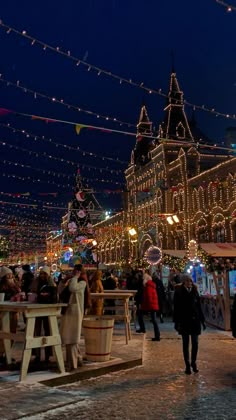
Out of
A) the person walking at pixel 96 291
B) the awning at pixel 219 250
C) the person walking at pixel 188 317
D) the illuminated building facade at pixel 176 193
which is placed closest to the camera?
the person walking at pixel 188 317

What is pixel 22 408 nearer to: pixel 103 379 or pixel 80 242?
pixel 103 379

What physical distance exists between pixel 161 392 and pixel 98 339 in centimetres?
207

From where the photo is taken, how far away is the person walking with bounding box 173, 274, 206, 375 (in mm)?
8130

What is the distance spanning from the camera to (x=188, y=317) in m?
8.18

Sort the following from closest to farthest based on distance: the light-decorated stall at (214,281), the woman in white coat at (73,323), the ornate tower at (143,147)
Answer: the woman in white coat at (73,323) → the light-decorated stall at (214,281) → the ornate tower at (143,147)

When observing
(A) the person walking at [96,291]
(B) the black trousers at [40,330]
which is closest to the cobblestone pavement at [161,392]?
(B) the black trousers at [40,330]

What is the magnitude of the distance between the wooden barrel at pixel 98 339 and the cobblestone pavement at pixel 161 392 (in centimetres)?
58

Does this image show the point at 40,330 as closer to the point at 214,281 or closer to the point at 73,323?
the point at 73,323

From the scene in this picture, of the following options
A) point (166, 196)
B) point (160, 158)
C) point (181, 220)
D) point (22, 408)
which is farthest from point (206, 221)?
point (22, 408)

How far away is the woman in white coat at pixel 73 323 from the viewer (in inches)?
307

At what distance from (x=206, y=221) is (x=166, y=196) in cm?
1109

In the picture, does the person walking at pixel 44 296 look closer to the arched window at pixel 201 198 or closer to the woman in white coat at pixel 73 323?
the woman in white coat at pixel 73 323

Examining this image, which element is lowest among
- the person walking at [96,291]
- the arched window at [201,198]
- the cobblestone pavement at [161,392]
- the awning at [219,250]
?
the cobblestone pavement at [161,392]

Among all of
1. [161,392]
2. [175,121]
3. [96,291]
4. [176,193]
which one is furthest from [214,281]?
[175,121]
